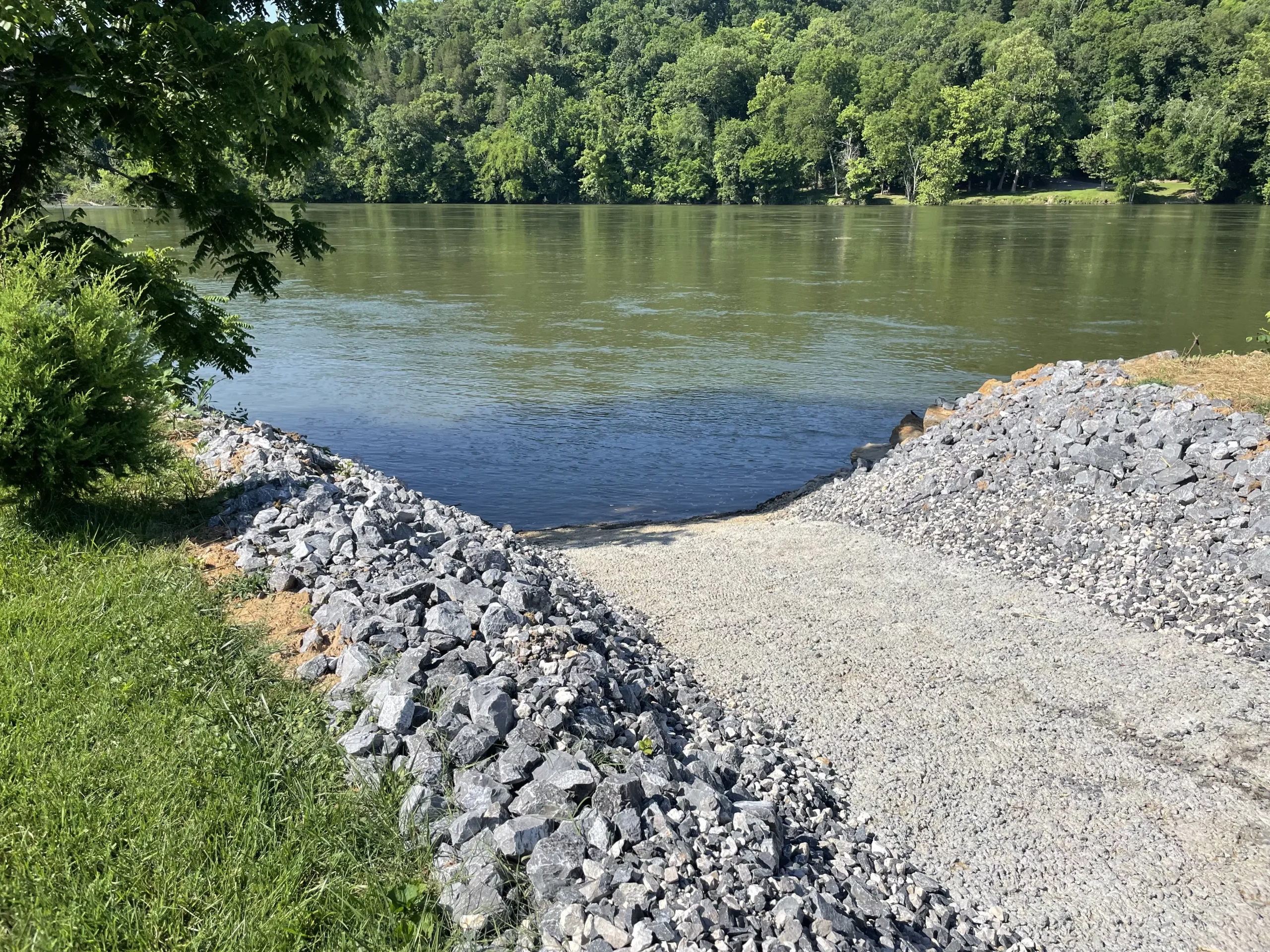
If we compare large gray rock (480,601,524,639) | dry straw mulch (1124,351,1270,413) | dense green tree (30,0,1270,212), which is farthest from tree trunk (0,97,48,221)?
dense green tree (30,0,1270,212)

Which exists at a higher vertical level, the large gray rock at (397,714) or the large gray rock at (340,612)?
the large gray rock at (340,612)

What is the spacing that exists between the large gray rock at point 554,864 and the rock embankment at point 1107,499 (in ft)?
20.1

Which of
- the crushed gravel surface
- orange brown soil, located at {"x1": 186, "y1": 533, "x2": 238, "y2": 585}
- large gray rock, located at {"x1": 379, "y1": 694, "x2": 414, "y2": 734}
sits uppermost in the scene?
orange brown soil, located at {"x1": 186, "y1": 533, "x2": 238, "y2": 585}

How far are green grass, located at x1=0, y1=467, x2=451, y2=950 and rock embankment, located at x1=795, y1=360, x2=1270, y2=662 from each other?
271 inches

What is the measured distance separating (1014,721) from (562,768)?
381cm

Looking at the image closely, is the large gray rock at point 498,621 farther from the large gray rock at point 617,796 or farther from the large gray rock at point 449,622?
the large gray rock at point 617,796

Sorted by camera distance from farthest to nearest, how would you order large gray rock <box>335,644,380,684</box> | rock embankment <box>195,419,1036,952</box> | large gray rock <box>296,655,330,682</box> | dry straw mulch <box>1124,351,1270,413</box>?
dry straw mulch <box>1124,351,1270,413</box> < large gray rock <box>296,655,330,682</box> < large gray rock <box>335,644,380,684</box> < rock embankment <box>195,419,1036,952</box>

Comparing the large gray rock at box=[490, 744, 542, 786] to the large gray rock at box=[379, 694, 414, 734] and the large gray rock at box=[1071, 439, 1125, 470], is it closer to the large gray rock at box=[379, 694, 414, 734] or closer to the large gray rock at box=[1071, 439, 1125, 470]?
the large gray rock at box=[379, 694, 414, 734]

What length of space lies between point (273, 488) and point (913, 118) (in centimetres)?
9983

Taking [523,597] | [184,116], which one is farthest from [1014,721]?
[184,116]

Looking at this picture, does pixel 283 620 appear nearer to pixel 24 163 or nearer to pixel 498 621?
pixel 498 621

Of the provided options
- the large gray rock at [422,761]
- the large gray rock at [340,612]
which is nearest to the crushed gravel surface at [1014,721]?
the large gray rock at [422,761]

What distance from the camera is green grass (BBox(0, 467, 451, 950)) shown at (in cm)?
346

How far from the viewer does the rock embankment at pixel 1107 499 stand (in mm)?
8336
